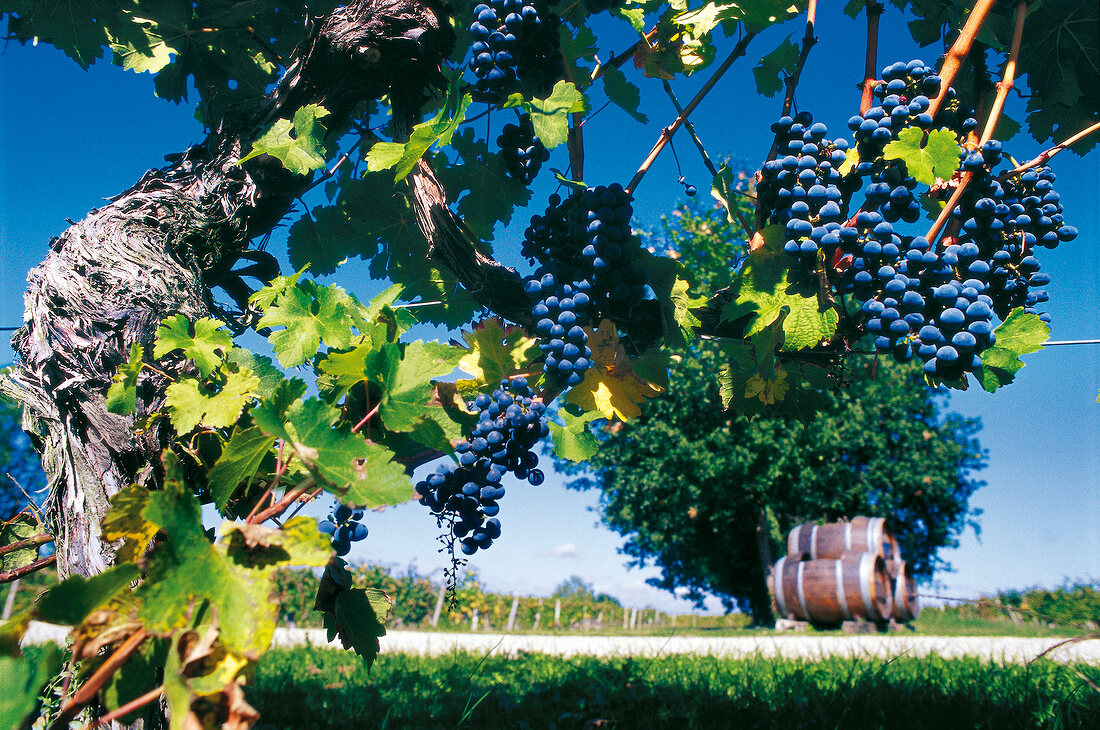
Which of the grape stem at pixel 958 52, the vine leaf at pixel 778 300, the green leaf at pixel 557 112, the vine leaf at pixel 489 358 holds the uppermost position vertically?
the grape stem at pixel 958 52

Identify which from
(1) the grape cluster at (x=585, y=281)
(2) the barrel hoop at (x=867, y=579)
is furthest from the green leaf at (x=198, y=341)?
(2) the barrel hoop at (x=867, y=579)

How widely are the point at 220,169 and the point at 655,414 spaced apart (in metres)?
15.1

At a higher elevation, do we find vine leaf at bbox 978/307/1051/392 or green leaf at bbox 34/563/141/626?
vine leaf at bbox 978/307/1051/392

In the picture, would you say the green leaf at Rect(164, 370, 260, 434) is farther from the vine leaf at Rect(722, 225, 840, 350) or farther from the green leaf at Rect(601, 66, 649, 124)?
the green leaf at Rect(601, 66, 649, 124)

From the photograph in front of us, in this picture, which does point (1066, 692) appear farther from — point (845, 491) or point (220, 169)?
point (845, 491)

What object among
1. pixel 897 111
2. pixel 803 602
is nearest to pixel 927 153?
pixel 897 111

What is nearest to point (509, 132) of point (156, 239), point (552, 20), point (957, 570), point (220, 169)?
point (552, 20)

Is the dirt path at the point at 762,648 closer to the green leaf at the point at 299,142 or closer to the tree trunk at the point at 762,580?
the green leaf at the point at 299,142

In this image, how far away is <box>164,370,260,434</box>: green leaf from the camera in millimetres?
1343

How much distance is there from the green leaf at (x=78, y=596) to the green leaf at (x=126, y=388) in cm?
66

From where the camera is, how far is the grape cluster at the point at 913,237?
1573mm

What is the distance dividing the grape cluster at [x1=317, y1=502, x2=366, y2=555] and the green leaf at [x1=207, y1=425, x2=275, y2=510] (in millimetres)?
247

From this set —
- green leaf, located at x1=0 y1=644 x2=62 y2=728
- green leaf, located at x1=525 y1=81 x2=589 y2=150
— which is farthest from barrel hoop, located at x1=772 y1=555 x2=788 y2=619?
green leaf, located at x1=0 y1=644 x2=62 y2=728

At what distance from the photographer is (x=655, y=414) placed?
650 inches
